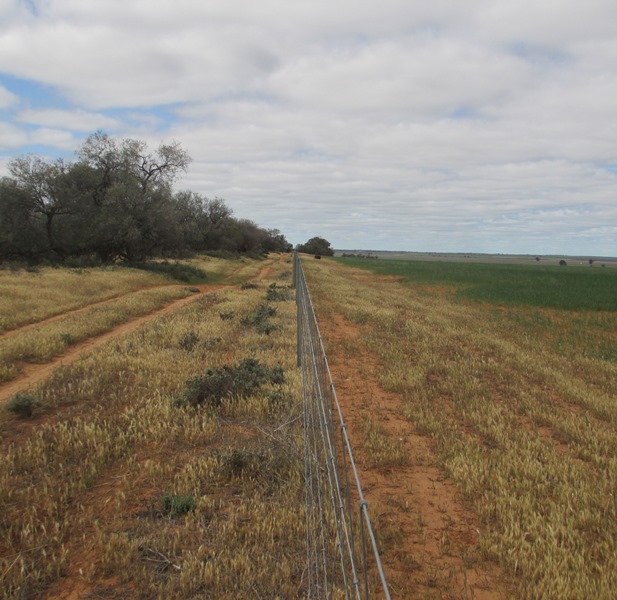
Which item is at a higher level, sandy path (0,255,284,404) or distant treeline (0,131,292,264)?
distant treeline (0,131,292,264)

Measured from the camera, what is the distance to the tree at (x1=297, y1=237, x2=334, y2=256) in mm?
164625

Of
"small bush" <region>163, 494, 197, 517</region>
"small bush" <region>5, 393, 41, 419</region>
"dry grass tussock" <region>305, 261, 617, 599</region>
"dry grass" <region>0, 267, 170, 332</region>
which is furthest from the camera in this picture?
"dry grass" <region>0, 267, 170, 332</region>

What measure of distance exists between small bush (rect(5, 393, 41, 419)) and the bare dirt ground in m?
5.14

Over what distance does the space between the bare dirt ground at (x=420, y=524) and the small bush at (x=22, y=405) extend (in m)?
5.14

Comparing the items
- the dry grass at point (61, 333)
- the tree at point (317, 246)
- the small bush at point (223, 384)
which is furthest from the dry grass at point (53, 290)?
the tree at point (317, 246)

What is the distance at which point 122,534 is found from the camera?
4250mm

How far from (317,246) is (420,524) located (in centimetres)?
16208

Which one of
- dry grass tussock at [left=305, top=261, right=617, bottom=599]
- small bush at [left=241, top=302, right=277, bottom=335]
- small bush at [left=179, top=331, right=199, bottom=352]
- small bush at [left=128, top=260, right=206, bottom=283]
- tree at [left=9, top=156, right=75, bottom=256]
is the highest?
tree at [left=9, top=156, right=75, bottom=256]

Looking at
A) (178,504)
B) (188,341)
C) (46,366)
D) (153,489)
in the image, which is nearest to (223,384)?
(153,489)

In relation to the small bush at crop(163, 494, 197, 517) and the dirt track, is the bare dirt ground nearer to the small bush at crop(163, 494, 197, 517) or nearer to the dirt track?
the small bush at crop(163, 494, 197, 517)

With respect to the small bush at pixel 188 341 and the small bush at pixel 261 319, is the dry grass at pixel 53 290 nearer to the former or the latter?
the small bush at pixel 188 341

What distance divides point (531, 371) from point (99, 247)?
3422cm

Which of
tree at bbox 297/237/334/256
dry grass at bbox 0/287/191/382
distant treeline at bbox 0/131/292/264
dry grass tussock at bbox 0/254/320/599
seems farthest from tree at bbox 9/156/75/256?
tree at bbox 297/237/334/256

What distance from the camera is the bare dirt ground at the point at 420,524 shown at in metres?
3.85
